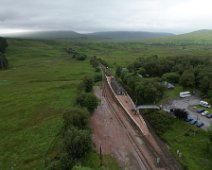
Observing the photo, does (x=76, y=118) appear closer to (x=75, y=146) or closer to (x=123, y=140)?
(x=75, y=146)

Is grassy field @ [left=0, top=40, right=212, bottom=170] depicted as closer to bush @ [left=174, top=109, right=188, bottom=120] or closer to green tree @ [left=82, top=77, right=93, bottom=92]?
bush @ [left=174, top=109, right=188, bottom=120]

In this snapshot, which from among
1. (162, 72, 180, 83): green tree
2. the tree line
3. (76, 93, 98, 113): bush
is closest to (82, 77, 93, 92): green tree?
the tree line

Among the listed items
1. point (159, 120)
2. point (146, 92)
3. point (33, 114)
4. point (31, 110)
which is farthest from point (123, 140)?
point (31, 110)

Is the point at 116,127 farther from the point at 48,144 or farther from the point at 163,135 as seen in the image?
the point at 48,144

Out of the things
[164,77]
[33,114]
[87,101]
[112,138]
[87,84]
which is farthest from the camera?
[164,77]

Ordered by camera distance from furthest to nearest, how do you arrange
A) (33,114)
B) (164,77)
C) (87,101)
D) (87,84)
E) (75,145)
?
1. (164,77)
2. (87,84)
3. (33,114)
4. (87,101)
5. (75,145)

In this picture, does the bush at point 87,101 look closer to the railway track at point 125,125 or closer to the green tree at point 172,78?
the railway track at point 125,125
